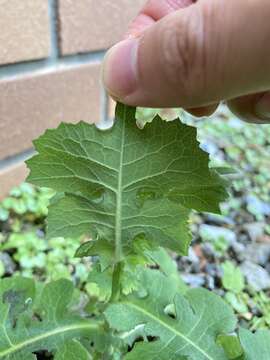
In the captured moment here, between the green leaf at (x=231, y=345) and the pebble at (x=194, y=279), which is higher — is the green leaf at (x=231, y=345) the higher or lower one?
the higher one

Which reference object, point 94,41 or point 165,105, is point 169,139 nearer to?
point 165,105

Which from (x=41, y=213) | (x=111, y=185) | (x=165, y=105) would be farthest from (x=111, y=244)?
(x=41, y=213)

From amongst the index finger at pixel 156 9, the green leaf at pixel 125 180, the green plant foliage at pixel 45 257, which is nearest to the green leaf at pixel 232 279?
the green plant foliage at pixel 45 257

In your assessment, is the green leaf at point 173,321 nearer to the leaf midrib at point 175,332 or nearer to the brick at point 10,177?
the leaf midrib at point 175,332

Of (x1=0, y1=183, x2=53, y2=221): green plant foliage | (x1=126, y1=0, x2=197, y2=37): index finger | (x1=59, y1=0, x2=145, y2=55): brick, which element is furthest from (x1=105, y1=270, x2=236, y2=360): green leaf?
(x1=59, y1=0, x2=145, y2=55): brick

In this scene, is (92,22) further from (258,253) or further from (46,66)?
(258,253)

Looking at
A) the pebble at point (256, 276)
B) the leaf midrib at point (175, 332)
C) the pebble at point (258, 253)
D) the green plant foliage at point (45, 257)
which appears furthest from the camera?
the pebble at point (258, 253)

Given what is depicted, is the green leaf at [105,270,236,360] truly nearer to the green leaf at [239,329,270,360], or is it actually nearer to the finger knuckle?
the green leaf at [239,329,270,360]

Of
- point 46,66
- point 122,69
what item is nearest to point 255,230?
point 46,66
